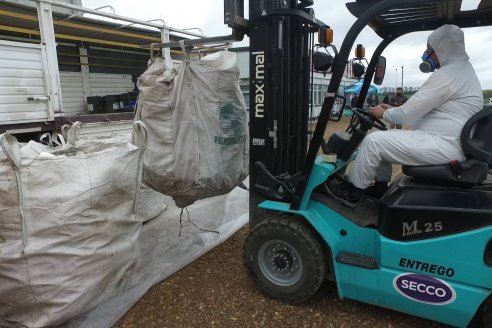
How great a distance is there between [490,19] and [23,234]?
12.4 feet

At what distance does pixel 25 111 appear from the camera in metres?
5.23

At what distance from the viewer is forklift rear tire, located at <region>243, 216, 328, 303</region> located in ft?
8.93

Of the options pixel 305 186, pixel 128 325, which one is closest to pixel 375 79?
pixel 305 186

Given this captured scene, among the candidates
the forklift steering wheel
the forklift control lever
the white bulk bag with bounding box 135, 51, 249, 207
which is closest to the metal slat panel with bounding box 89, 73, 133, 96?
the white bulk bag with bounding box 135, 51, 249, 207

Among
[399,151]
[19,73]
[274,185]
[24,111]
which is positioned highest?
[19,73]

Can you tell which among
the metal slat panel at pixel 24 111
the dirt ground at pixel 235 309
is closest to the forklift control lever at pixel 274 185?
the dirt ground at pixel 235 309

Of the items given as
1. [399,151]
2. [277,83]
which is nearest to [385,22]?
[277,83]

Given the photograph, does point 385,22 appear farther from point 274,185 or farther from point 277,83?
point 274,185

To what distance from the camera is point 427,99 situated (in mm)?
2459

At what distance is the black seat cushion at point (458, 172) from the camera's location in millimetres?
2270

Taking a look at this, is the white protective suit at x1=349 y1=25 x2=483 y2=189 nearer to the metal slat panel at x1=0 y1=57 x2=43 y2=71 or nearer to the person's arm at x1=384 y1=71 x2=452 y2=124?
the person's arm at x1=384 y1=71 x2=452 y2=124

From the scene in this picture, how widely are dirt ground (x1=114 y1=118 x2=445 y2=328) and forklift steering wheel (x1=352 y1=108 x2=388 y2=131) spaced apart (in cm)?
141

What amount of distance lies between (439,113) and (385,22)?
44.3 inches

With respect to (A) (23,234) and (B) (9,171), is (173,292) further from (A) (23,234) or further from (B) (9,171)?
(B) (9,171)
